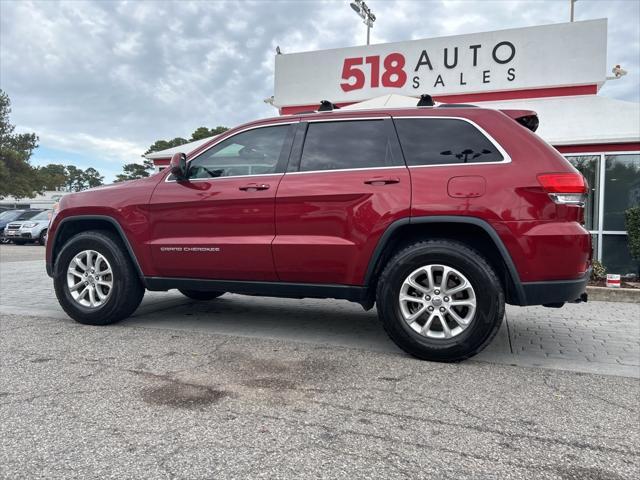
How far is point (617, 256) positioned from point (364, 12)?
1281 cm

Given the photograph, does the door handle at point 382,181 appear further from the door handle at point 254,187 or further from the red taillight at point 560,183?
the red taillight at point 560,183

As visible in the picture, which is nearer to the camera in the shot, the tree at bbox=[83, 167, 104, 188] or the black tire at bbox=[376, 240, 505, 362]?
the black tire at bbox=[376, 240, 505, 362]

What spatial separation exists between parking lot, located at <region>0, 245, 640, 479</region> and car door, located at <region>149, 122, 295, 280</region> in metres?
0.65

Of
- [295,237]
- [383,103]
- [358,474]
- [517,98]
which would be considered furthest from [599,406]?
[517,98]

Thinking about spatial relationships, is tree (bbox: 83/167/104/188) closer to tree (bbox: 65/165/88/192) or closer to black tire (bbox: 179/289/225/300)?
tree (bbox: 65/165/88/192)

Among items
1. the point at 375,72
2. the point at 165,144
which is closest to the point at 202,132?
the point at 165,144

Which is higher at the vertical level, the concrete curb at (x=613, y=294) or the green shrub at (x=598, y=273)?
the green shrub at (x=598, y=273)

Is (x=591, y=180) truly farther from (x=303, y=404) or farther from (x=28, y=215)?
(x=28, y=215)

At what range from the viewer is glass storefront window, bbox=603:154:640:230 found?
888 centimetres

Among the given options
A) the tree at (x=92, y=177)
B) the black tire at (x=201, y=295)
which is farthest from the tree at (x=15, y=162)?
the tree at (x=92, y=177)

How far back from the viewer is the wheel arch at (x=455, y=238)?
3.43 metres

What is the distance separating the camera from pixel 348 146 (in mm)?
4000

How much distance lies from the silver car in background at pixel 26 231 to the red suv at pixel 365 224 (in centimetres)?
1755

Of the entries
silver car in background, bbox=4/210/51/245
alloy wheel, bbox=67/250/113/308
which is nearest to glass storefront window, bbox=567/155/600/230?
alloy wheel, bbox=67/250/113/308
